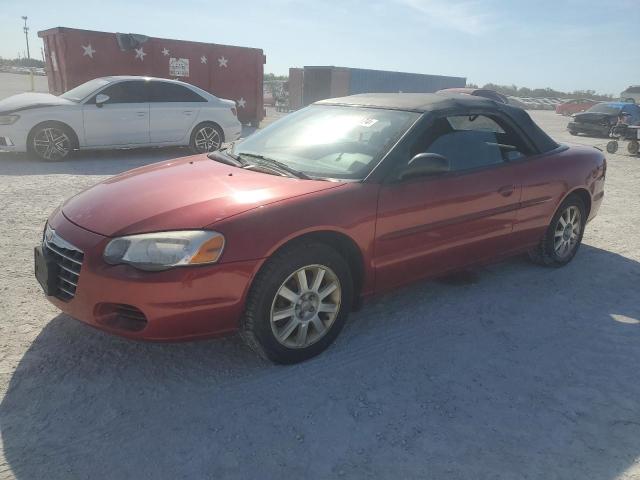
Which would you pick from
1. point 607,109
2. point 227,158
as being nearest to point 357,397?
point 227,158

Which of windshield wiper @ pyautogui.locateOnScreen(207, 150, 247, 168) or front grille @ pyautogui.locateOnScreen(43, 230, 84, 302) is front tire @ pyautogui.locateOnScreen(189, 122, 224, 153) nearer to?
windshield wiper @ pyautogui.locateOnScreen(207, 150, 247, 168)

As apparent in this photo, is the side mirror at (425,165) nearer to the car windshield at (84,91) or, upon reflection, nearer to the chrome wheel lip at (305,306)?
the chrome wheel lip at (305,306)

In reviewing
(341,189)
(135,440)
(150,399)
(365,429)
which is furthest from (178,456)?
(341,189)

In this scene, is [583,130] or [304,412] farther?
[583,130]

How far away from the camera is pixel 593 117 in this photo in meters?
19.0

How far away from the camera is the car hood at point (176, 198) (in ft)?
8.69

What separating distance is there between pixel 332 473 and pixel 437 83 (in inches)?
1298

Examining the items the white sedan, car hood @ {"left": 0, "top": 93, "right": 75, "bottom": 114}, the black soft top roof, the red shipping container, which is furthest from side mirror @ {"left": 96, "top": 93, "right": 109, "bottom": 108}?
the black soft top roof

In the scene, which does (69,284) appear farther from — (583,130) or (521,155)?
(583,130)

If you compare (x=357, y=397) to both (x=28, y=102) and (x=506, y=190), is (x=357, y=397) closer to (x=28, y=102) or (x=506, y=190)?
(x=506, y=190)

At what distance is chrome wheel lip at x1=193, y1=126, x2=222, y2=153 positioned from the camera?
→ 10.1 meters

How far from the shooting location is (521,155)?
4141mm

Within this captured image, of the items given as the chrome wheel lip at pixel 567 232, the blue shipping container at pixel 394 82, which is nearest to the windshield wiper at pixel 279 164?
the chrome wheel lip at pixel 567 232

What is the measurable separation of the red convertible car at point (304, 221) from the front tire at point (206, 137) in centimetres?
631
